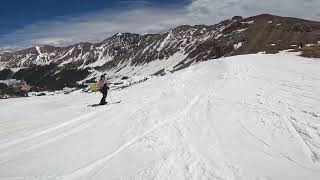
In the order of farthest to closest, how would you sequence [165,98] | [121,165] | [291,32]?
[291,32], [165,98], [121,165]

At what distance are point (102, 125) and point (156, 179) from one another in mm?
8540

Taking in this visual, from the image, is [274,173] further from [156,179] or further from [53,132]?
[53,132]

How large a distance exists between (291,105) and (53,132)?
10.9m

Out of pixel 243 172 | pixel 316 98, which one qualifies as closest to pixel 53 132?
pixel 243 172

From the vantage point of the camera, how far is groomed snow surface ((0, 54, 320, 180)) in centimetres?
1137

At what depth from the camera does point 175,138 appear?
14.7 metres

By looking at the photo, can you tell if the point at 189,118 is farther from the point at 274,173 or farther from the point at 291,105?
the point at 274,173

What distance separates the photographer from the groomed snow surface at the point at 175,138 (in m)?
11.4

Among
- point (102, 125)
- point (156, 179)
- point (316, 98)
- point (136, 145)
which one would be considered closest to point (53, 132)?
point (102, 125)

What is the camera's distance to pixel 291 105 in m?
19.7

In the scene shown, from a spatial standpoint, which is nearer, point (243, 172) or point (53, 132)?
point (243, 172)

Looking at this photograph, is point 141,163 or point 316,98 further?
point 316,98

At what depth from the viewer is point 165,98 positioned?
2586 cm

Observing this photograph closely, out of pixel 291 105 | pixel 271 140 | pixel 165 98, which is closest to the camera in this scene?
pixel 271 140
